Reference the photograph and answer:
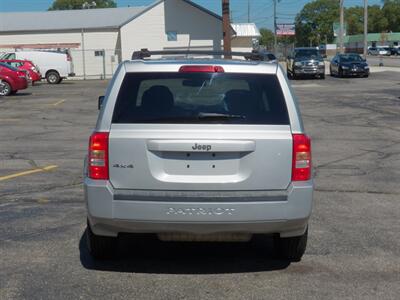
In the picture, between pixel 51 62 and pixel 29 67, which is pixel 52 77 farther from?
pixel 29 67

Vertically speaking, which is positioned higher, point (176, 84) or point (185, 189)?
point (176, 84)

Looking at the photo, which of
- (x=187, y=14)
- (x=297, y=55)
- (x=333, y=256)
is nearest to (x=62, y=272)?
(x=333, y=256)

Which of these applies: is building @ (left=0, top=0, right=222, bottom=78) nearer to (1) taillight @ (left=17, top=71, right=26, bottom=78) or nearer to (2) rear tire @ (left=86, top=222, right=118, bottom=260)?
(1) taillight @ (left=17, top=71, right=26, bottom=78)

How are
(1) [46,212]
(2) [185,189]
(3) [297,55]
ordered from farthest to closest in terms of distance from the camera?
(3) [297,55]
(1) [46,212]
(2) [185,189]

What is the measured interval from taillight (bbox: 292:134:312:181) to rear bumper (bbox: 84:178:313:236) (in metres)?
0.07

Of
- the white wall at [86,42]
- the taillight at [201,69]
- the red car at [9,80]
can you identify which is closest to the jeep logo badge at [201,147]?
the taillight at [201,69]

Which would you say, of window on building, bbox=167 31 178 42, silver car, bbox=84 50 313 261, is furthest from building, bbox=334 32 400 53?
silver car, bbox=84 50 313 261

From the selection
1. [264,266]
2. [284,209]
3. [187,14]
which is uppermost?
[187,14]

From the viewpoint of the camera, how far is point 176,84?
5.34 m

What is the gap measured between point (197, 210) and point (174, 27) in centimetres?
4365

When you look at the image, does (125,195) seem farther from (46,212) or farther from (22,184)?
(22,184)

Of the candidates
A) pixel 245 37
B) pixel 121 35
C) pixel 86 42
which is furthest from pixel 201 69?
pixel 245 37

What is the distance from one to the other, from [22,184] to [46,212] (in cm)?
186

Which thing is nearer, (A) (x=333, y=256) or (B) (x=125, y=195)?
(B) (x=125, y=195)
